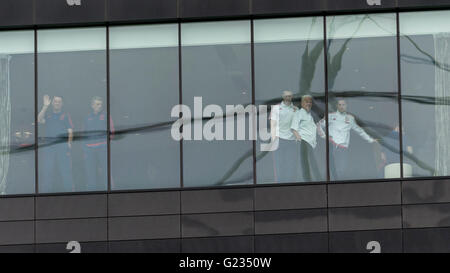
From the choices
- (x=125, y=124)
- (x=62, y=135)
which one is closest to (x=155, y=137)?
(x=125, y=124)

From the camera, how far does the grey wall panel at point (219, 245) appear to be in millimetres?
23859

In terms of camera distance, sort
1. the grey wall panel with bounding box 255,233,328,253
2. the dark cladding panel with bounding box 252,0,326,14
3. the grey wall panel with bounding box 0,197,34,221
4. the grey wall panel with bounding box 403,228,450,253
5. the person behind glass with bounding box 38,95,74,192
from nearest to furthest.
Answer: the grey wall panel with bounding box 403,228,450,253 < the grey wall panel with bounding box 255,233,328,253 < the dark cladding panel with bounding box 252,0,326,14 < the grey wall panel with bounding box 0,197,34,221 < the person behind glass with bounding box 38,95,74,192

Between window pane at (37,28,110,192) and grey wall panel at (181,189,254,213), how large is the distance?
7.55 feet

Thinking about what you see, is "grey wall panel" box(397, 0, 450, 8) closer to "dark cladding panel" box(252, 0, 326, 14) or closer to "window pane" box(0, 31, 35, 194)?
"dark cladding panel" box(252, 0, 326, 14)

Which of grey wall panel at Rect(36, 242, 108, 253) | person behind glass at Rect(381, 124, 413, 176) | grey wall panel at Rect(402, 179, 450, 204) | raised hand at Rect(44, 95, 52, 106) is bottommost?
grey wall panel at Rect(36, 242, 108, 253)

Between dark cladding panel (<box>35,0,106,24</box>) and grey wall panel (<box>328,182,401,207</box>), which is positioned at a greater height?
dark cladding panel (<box>35,0,106,24</box>)

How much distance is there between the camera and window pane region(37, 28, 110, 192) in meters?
24.7

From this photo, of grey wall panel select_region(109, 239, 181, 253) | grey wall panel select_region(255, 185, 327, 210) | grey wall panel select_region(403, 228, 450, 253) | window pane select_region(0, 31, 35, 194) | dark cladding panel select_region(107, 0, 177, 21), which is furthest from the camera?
window pane select_region(0, 31, 35, 194)

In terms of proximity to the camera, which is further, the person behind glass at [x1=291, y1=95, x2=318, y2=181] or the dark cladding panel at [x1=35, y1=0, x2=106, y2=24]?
the dark cladding panel at [x1=35, y1=0, x2=106, y2=24]

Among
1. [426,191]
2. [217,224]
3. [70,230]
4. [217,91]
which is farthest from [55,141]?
[426,191]

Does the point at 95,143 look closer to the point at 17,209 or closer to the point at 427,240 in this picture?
the point at 17,209

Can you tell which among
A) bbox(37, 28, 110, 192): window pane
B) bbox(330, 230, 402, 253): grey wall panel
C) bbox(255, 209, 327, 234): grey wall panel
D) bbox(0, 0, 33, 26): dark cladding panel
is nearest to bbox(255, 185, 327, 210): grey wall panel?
bbox(255, 209, 327, 234): grey wall panel

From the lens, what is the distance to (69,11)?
81.0 feet
